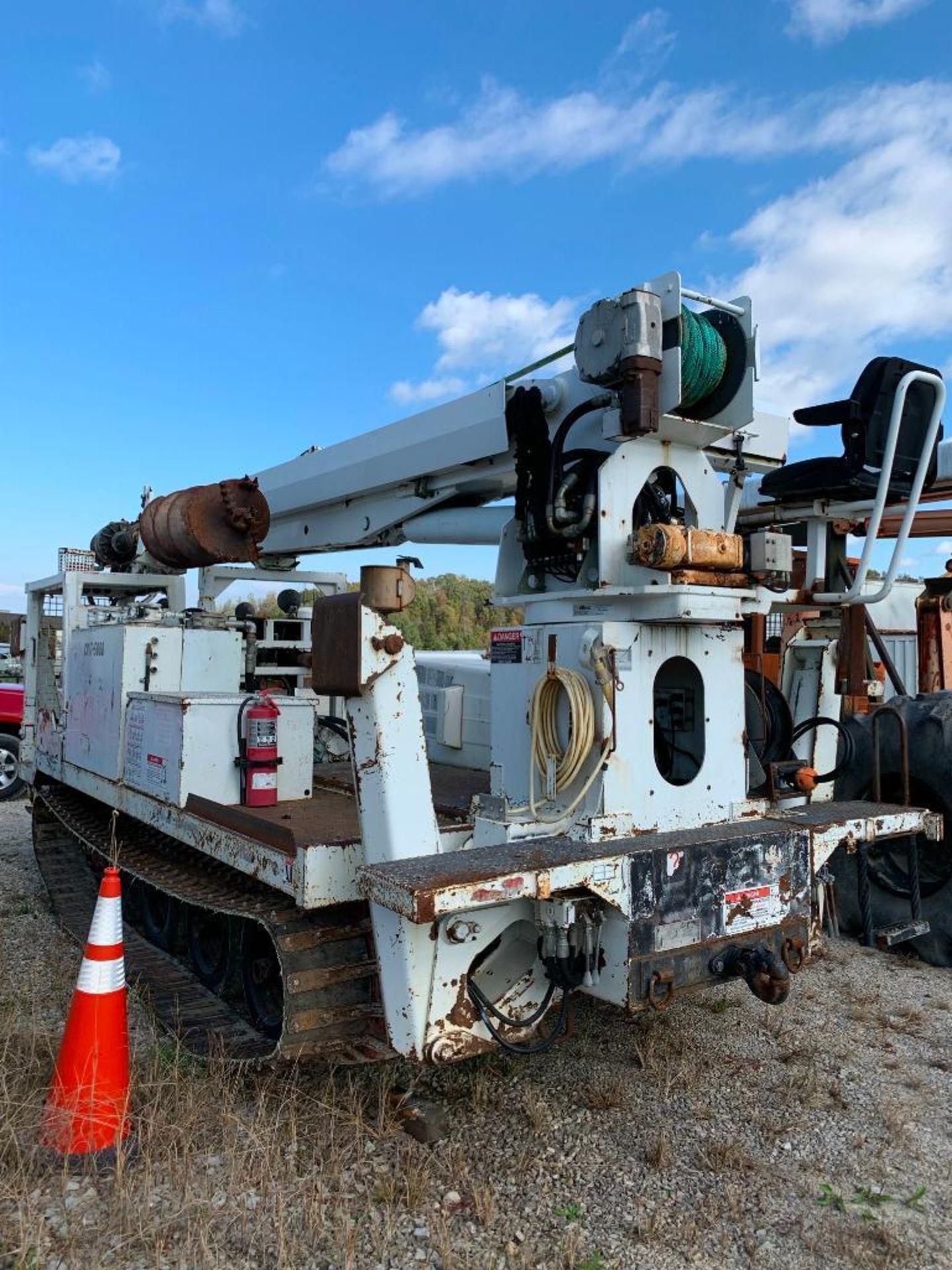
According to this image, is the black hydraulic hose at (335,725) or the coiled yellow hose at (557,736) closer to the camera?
the coiled yellow hose at (557,736)

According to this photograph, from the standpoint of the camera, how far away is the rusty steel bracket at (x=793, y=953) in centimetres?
385

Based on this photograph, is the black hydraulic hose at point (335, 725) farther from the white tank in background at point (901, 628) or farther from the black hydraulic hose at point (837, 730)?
the white tank in background at point (901, 628)

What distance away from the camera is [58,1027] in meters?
4.66

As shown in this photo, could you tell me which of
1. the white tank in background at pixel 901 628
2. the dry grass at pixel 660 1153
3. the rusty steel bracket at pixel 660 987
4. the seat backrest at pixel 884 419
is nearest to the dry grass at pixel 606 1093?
the dry grass at pixel 660 1153

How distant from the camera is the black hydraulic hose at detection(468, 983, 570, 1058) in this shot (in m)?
3.43

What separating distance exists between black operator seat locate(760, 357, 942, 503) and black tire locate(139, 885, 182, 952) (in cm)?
397

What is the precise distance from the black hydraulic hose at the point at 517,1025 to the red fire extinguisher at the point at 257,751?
181cm

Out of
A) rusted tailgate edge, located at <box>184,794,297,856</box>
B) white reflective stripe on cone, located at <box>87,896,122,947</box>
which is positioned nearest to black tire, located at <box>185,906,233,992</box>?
rusted tailgate edge, located at <box>184,794,297,856</box>

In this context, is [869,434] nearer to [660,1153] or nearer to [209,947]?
[660,1153]

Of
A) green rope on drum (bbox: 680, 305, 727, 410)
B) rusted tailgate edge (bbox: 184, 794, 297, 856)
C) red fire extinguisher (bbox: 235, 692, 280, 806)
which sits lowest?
rusted tailgate edge (bbox: 184, 794, 297, 856)

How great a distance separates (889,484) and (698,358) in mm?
908

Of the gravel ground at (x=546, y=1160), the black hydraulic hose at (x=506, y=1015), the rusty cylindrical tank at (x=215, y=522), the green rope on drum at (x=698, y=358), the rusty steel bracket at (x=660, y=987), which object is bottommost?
the gravel ground at (x=546, y=1160)

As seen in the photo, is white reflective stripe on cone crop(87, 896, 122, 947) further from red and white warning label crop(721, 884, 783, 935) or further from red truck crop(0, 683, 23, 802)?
red truck crop(0, 683, 23, 802)

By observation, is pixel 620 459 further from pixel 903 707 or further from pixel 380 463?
pixel 903 707
